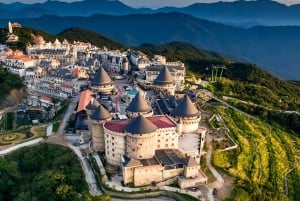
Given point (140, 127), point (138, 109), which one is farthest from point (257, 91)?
point (140, 127)

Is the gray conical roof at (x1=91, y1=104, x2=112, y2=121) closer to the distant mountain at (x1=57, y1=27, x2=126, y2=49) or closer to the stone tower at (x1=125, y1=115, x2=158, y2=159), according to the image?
the stone tower at (x1=125, y1=115, x2=158, y2=159)

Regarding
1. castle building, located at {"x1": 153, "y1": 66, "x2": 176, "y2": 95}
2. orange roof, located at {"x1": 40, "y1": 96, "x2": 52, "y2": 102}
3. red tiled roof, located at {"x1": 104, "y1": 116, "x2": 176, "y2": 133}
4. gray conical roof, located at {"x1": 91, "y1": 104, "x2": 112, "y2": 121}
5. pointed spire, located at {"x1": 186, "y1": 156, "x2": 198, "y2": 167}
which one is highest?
castle building, located at {"x1": 153, "y1": 66, "x2": 176, "y2": 95}

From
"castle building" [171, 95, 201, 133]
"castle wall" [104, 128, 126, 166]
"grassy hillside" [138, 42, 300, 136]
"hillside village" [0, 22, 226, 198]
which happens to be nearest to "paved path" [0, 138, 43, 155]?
"hillside village" [0, 22, 226, 198]

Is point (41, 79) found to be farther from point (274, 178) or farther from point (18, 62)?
point (274, 178)

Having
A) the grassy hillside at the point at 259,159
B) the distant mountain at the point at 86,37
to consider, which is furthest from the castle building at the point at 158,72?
the distant mountain at the point at 86,37

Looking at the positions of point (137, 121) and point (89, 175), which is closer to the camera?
point (137, 121)

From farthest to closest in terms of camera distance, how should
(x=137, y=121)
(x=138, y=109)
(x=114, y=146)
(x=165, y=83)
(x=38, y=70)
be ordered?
(x=38, y=70) < (x=165, y=83) < (x=138, y=109) < (x=114, y=146) < (x=137, y=121)

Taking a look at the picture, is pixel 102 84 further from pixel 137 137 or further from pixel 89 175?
pixel 137 137
